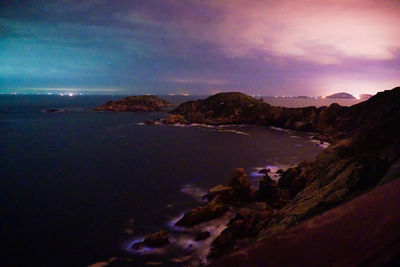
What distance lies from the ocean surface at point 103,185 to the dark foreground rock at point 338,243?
687 inches

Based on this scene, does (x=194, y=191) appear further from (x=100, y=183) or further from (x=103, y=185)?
(x=100, y=183)

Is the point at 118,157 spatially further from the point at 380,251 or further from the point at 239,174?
the point at 380,251

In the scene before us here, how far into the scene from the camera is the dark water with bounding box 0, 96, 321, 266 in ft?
61.7

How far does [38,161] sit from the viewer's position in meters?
42.4

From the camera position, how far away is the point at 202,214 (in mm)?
21141

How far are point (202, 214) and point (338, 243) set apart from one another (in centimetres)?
2079

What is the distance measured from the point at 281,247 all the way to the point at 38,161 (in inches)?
1980

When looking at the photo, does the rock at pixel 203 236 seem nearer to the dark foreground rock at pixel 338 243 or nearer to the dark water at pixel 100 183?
the dark water at pixel 100 183

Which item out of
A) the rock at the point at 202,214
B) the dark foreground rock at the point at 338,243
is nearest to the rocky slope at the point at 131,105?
the rock at the point at 202,214

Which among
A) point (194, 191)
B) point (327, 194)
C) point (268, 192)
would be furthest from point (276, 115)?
point (327, 194)

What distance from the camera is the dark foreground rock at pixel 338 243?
1.26 m

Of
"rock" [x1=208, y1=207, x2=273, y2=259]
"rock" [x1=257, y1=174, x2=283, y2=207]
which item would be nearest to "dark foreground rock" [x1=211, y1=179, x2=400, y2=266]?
"rock" [x1=208, y1=207, x2=273, y2=259]

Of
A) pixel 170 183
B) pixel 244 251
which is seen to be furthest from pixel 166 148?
pixel 244 251

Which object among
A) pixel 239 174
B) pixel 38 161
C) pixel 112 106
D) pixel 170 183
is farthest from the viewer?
pixel 112 106
